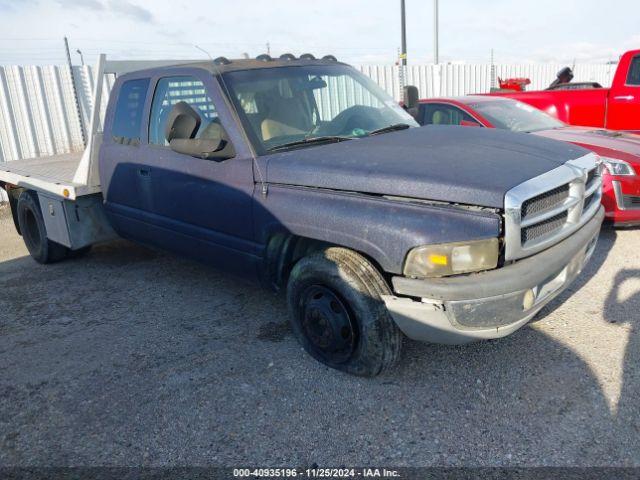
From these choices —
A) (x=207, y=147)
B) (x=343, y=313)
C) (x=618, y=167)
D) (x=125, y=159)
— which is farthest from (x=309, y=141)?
(x=618, y=167)

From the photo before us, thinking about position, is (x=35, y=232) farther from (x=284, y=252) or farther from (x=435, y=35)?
(x=435, y=35)

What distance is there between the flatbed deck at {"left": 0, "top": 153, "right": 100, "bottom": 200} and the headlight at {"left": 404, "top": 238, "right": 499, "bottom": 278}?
11.6ft

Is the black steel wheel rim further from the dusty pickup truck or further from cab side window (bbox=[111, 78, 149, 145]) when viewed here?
cab side window (bbox=[111, 78, 149, 145])

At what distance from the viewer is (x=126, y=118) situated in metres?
4.50

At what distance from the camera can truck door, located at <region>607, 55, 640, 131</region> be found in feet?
23.9

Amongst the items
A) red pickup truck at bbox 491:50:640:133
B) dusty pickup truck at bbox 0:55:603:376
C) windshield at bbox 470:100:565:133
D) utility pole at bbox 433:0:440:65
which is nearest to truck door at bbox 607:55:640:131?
red pickup truck at bbox 491:50:640:133

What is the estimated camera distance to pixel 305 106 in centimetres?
380

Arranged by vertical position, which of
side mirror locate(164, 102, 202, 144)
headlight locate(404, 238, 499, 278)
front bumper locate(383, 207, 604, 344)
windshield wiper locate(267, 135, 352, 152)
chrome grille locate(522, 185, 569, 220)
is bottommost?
front bumper locate(383, 207, 604, 344)

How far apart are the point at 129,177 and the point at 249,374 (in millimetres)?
2136

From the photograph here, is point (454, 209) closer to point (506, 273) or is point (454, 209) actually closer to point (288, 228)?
point (506, 273)

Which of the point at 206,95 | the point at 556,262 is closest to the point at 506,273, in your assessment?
the point at 556,262

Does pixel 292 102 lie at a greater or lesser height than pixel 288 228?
greater

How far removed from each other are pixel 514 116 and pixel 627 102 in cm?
206

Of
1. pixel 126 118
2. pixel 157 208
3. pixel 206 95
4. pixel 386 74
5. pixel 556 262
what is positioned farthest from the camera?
pixel 386 74
